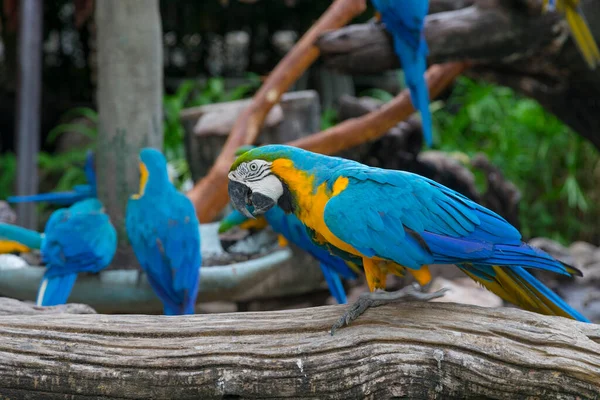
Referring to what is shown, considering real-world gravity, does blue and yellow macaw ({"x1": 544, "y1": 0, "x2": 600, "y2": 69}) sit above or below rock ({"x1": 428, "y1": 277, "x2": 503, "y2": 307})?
above

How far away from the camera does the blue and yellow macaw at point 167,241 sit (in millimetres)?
1756

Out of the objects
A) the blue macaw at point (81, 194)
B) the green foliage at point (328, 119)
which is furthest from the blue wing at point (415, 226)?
the green foliage at point (328, 119)

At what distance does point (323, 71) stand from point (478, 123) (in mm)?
1413

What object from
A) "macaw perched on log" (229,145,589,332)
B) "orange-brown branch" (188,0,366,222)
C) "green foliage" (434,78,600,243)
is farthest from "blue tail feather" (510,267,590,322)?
"green foliage" (434,78,600,243)

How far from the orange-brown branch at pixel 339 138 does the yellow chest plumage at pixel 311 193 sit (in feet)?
4.22

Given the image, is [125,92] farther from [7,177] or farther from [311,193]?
[7,177]

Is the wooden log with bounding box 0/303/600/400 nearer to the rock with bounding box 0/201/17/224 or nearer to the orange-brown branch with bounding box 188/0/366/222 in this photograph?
the orange-brown branch with bounding box 188/0/366/222

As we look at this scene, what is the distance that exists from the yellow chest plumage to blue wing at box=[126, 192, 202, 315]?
68cm

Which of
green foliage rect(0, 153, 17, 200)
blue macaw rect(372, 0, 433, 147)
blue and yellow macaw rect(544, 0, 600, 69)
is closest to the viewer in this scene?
blue macaw rect(372, 0, 433, 147)

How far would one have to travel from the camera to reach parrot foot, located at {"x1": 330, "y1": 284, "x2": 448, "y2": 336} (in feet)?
3.83

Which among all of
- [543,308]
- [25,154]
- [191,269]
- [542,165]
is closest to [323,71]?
[542,165]

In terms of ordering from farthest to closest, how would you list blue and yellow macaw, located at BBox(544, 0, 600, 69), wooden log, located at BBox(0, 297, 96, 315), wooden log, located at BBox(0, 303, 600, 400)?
blue and yellow macaw, located at BBox(544, 0, 600, 69), wooden log, located at BBox(0, 297, 96, 315), wooden log, located at BBox(0, 303, 600, 400)

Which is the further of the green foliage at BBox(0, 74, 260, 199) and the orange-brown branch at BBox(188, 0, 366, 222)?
the green foliage at BBox(0, 74, 260, 199)

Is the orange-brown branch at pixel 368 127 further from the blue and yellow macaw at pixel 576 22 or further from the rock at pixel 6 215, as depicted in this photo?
the rock at pixel 6 215
